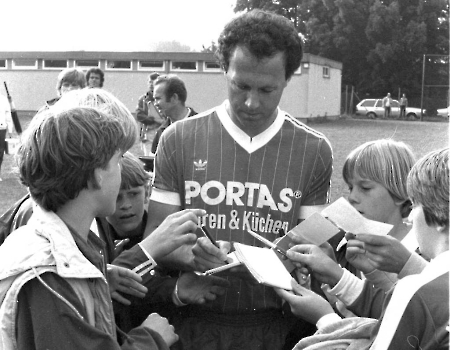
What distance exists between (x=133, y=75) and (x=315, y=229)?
2826 cm

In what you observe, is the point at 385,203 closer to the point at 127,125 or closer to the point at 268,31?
the point at 268,31

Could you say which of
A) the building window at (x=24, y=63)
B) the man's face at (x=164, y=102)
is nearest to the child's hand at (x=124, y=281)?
the man's face at (x=164, y=102)

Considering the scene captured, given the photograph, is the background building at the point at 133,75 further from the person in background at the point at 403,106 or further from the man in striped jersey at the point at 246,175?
the man in striped jersey at the point at 246,175

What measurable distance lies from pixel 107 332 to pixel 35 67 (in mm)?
30359

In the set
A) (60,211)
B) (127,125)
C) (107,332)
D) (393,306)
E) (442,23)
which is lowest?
(107,332)

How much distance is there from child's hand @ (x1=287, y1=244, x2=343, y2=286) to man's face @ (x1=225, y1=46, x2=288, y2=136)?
1.86 ft

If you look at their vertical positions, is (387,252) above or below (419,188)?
below

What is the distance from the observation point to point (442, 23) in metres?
41.8

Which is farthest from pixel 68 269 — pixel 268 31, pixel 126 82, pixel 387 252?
pixel 126 82

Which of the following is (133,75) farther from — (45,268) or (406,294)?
(406,294)

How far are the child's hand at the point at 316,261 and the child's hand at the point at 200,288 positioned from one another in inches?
13.4

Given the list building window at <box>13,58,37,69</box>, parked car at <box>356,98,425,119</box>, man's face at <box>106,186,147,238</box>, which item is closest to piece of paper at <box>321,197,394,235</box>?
man's face at <box>106,186,147,238</box>

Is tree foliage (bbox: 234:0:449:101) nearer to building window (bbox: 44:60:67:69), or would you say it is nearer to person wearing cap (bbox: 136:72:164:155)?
building window (bbox: 44:60:67:69)

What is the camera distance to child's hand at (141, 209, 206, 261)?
246 centimetres
